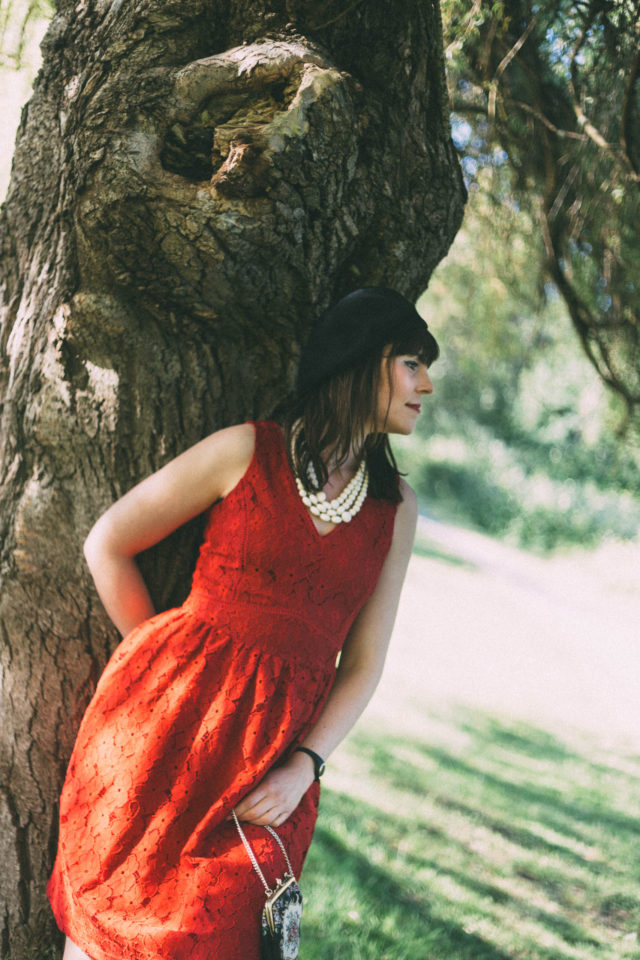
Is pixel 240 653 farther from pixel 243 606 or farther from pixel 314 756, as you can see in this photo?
pixel 314 756

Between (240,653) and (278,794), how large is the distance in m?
0.32

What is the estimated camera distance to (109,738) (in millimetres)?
1901

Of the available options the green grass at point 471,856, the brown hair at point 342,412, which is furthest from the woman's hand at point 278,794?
the green grass at point 471,856

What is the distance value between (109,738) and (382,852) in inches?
100

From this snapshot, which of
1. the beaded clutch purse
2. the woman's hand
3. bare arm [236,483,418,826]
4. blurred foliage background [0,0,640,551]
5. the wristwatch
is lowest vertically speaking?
the beaded clutch purse

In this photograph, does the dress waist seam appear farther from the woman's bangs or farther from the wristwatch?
the woman's bangs

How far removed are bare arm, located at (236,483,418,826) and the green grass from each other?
1.52 m

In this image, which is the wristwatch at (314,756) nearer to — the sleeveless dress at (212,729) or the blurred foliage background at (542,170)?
the sleeveless dress at (212,729)

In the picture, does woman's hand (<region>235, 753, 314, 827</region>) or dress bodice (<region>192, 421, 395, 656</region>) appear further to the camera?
dress bodice (<region>192, 421, 395, 656</region>)

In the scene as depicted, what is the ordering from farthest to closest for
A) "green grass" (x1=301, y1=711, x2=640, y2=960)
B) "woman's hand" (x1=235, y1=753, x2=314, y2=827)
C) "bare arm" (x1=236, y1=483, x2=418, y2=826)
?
"green grass" (x1=301, y1=711, x2=640, y2=960) < "bare arm" (x1=236, y1=483, x2=418, y2=826) < "woman's hand" (x1=235, y1=753, x2=314, y2=827)

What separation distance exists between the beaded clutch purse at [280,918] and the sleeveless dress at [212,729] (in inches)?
0.6

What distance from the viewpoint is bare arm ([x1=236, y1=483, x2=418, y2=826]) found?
75.0 inches

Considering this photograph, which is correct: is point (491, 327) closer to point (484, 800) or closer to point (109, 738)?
point (484, 800)

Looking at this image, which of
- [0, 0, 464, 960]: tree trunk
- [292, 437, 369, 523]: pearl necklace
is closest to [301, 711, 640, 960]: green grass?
[0, 0, 464, 960]: tree trunk
